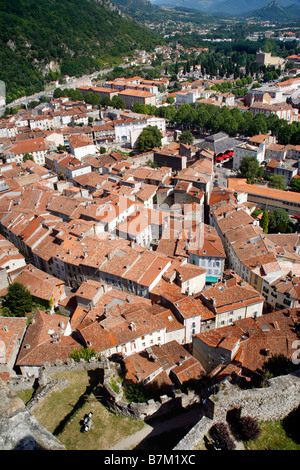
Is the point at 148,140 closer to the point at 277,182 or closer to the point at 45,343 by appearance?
the point at 277,182

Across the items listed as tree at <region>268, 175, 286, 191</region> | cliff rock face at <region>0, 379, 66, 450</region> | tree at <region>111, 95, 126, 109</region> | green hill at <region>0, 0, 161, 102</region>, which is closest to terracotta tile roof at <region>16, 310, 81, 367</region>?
cliff rock face at <region>0, 379, 66, 450</region>

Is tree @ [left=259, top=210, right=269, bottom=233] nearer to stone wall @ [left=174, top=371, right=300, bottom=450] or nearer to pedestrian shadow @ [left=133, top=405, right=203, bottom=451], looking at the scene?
pedestrian shadow @ [left=133, top=405, right=203, bottom=451]

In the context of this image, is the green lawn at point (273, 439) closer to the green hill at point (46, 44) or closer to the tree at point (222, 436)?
the tree at point (222, 436)

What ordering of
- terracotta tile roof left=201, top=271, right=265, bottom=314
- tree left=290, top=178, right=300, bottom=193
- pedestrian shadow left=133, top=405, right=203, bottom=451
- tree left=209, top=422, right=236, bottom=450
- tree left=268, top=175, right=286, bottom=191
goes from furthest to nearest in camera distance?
tree left=268, top=175, right=286, bottom=191 → tree left=290, top=178, right=300, bottom=193 → terracotta tile roof left=201, top=271, right=265, bottom=314 → pedestrian shadow left=133, top=405, right=203, bottom=451 → tree left=209, top=422, right=236, bottom=450

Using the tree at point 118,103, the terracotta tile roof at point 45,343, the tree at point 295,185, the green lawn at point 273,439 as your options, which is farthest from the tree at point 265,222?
the tree at point 118,103

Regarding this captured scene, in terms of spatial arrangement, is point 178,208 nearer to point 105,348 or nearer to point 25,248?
point 25,248
